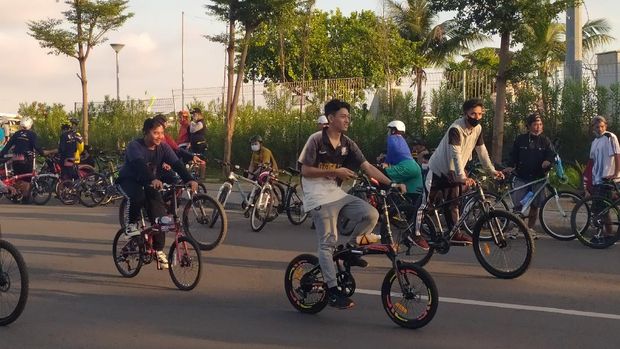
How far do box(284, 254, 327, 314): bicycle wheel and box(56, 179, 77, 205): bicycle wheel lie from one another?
37.9 feet

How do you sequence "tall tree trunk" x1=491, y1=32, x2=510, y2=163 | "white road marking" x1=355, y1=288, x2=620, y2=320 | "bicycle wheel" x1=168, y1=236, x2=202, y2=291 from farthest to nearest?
"tall tree trunk" x1=491, y1=32, x2=510, y2=163, "bicycle wheel" x1=168, y1=236, x2=202, y2=291, "white road marking" x1=355, y1=288, x2=620, y2=320

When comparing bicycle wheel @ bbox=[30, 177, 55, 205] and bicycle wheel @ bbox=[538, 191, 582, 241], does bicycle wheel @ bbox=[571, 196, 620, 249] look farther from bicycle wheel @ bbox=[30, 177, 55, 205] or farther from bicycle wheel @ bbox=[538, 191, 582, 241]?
bicycle wheel @ bbox=[30, 177, 55, 205]

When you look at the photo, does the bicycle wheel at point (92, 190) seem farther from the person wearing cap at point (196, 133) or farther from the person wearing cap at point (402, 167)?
the person wearing cap at point (402, 167)

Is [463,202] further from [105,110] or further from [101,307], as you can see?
[105,110]

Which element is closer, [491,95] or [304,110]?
[491,95]

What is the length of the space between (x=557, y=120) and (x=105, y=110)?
61.3 ft

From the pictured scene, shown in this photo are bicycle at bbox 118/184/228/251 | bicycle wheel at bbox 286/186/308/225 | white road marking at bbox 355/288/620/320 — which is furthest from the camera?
bicycle wheel at bbox 286/186/308/225

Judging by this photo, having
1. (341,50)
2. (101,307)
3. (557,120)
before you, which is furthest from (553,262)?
(341,50)

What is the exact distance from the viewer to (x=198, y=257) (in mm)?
8469

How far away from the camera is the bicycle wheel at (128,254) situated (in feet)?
29.8

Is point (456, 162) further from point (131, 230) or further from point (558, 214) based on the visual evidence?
point (131, 230)

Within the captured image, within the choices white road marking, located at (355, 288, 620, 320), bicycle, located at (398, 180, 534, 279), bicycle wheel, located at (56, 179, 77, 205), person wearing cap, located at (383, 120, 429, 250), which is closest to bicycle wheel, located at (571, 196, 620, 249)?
person wearing cap, located at (383, 120, 429, 250)

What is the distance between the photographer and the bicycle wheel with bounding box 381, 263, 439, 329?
663 centimetres

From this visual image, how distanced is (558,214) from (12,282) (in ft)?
25.7
